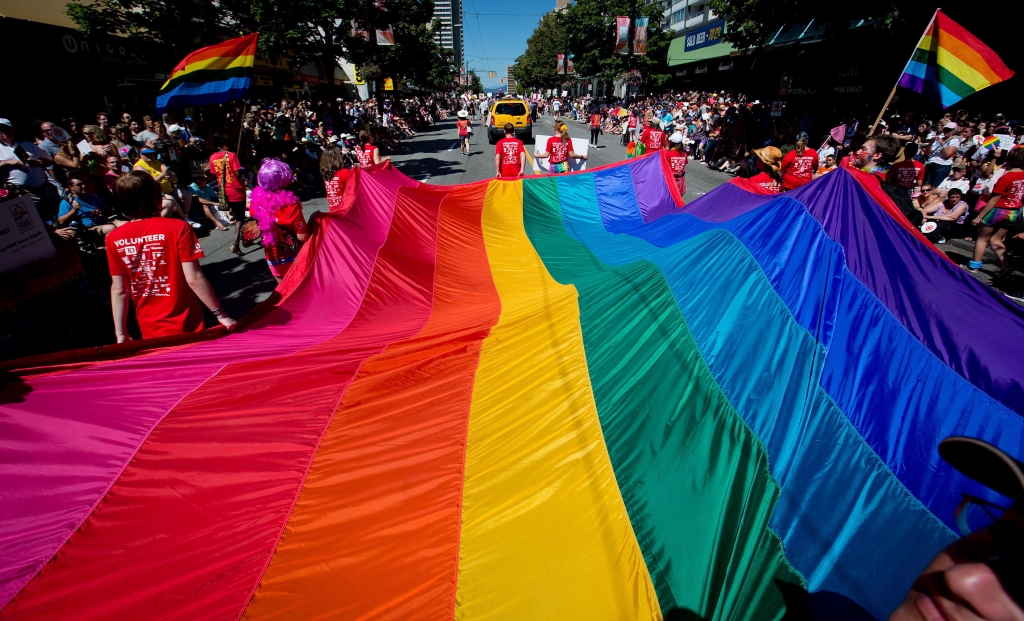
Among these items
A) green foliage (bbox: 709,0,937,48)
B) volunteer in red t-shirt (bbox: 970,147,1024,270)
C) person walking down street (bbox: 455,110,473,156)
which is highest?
green foliage (bbox: 709,0,937,48)

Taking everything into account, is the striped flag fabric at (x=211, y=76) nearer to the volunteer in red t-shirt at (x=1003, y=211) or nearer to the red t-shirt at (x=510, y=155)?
the red t-shirt at (x=510, y=155)

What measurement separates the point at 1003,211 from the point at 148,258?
10863 millimetres

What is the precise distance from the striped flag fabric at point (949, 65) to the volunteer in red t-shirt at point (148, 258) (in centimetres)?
901

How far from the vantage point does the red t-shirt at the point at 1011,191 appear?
22.9ft

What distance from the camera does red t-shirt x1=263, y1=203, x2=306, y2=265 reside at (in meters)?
4.66

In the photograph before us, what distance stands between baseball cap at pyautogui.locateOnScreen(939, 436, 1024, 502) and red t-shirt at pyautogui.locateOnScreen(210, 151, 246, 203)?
31.7 feet

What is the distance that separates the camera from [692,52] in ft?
116

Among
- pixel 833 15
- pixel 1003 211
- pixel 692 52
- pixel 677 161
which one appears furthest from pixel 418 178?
pixel 692 52

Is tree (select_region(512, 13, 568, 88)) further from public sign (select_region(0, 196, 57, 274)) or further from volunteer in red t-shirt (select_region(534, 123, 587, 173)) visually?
public sign (select_region(0, 196, 57, 274))

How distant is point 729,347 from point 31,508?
11.6 ft

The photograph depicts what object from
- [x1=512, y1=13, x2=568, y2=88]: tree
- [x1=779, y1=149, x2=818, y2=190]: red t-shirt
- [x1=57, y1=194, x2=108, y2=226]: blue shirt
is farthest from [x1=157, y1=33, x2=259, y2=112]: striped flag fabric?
[x1=512, y1=13, x2=568, y2=88]: tree

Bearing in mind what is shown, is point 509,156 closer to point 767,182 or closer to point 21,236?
point 767,182

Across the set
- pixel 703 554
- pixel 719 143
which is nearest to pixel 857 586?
pixel 703 554

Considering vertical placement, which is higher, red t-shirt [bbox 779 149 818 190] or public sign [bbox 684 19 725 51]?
public sign [bbox 684 19 725 51]
